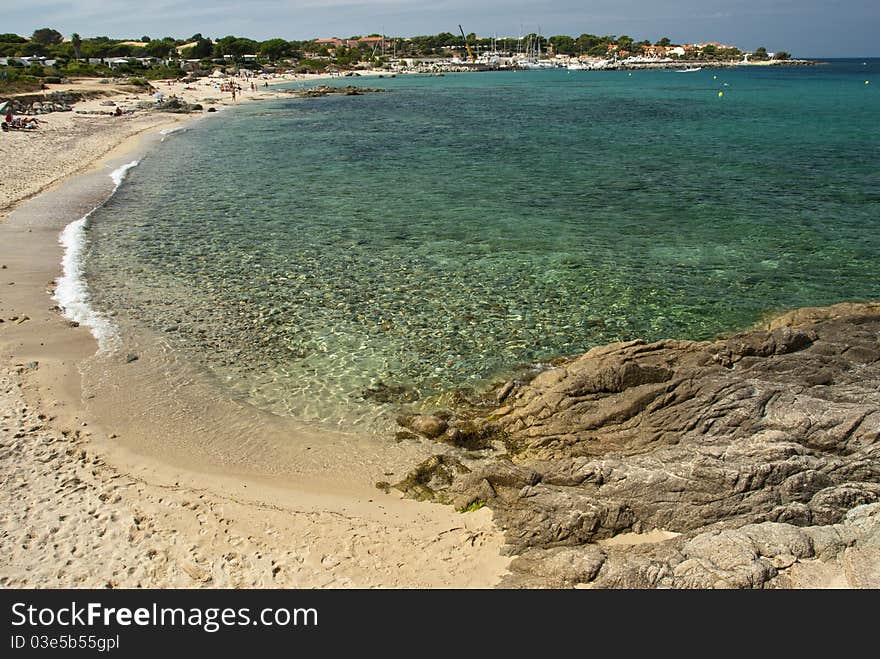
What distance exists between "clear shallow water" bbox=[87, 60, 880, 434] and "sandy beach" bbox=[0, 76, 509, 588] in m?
1.38

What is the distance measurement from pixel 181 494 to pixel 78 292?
11.1 m

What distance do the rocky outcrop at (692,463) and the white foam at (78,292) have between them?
942 centimetres

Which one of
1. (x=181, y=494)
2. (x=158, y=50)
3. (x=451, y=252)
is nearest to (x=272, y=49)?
(x=158, y=50)

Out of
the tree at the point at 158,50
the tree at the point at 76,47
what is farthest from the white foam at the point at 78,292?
the tree at the point at 158,50

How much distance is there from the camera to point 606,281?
18.5 m

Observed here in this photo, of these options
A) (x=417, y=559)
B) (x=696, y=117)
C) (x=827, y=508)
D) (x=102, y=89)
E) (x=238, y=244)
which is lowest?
(x=417, y=559)

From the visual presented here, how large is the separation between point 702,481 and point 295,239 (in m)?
18.2

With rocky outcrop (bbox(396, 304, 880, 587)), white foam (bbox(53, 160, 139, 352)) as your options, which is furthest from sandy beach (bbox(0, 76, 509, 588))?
rocky outcrop (bbox(396, 304, 880, 587))

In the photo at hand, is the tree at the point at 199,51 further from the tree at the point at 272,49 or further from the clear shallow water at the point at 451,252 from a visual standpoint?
the clear shallow water at the point at 451,252

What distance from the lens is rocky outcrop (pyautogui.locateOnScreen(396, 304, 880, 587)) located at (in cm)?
714

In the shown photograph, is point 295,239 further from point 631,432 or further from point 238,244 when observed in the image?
point 631,432

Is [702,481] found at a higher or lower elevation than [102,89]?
lower
